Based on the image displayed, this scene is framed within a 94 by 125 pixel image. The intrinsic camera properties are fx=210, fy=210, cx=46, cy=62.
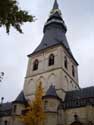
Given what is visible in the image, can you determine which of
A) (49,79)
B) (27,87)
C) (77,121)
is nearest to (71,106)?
(77,121)

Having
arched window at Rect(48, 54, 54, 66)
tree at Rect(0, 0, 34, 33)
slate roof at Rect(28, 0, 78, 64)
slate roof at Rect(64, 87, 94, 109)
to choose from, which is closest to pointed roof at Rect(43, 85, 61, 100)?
slate roof at Rect(64, 87, 94, 109)

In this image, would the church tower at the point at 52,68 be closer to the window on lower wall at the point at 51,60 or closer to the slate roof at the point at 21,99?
the window on lower wall at the point at 51,60

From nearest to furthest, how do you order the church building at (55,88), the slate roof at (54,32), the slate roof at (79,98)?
the church building at (55,88) → the slate roof at (79,98) → the slate roof at (54,32)

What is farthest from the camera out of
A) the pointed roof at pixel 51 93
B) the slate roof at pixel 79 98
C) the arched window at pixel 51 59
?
the arched window at pixel 51 59

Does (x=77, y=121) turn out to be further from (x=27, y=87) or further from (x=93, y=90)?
(x=27, y=87)

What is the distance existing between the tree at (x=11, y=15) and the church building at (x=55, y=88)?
23.1 metres

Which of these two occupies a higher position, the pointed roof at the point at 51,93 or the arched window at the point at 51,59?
the arched window at the point at 51,59

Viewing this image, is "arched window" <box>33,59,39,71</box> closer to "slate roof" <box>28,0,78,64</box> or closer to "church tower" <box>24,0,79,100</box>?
"church tower" <box>24,0,79,100</box>

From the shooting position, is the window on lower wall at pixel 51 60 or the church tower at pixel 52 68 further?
the window on lower wall at pixel 51 60

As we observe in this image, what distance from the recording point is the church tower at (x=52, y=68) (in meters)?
35.8

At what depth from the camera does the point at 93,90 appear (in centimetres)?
3319

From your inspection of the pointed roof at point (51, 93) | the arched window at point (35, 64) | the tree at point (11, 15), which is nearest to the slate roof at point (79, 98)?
the pointed roof at point (51, 93)

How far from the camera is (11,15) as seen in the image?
20.1 ft

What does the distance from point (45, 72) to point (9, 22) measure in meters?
31.6
